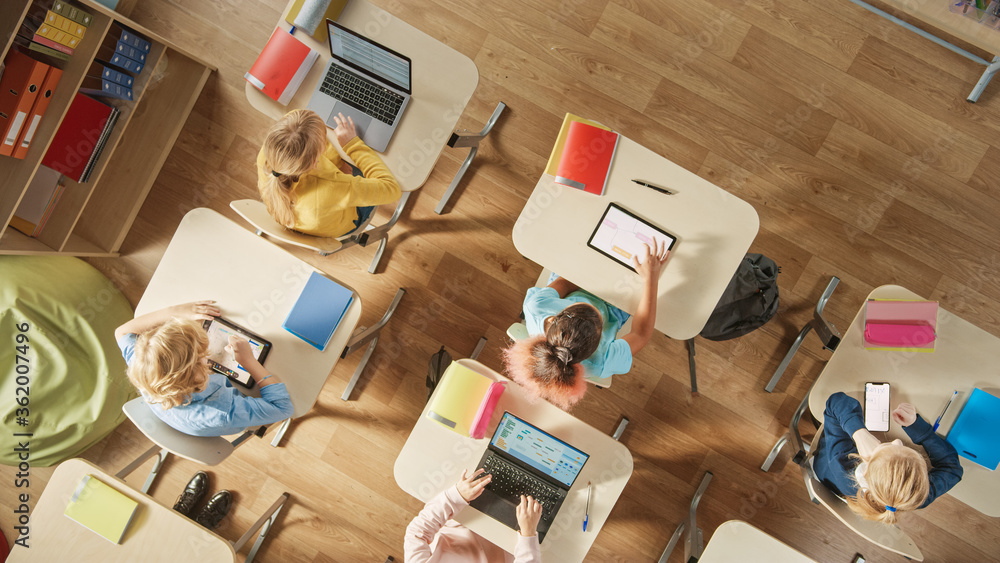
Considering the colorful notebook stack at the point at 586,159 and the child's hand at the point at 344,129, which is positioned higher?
the colorful notebook stack at the point at 586,159

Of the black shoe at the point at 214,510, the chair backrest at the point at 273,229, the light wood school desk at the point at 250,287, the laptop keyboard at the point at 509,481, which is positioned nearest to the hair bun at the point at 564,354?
the laptop keyboard at the point at 509,481

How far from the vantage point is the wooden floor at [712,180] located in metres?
2.53

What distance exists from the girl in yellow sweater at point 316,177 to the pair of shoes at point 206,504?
5.21 ft

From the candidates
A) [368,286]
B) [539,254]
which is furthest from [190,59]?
[539,254]

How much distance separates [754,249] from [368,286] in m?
1.94

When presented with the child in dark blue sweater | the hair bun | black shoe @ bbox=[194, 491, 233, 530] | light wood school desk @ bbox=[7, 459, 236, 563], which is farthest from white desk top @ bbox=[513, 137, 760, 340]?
black shoe @ bbox=[194, 491, 233, 530]

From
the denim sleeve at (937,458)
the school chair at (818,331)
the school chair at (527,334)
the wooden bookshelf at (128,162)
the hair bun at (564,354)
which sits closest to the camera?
the hair bun at (564,354)

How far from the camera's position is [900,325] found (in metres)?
1.87

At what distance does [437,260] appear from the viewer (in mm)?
2666

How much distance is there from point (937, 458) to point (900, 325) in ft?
1.54

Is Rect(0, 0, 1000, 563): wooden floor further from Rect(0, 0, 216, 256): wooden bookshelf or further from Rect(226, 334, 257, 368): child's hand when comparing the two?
Rect(226, 334, 257, 368): child's hand

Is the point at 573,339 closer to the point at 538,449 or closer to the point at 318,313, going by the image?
the point at 538,449

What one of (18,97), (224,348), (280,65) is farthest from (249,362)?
(18,97)

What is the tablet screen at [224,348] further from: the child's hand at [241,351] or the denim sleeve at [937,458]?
the denim sleeve at [937,458]
